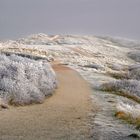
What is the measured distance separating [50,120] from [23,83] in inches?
247

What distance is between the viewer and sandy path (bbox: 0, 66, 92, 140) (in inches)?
583

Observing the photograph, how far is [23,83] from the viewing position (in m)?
23.1

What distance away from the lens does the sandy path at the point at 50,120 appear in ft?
48.5

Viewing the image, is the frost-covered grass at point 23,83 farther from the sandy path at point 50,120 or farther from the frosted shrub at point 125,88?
the frosted shrub at point 125,88

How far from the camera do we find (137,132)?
1596 centimetres

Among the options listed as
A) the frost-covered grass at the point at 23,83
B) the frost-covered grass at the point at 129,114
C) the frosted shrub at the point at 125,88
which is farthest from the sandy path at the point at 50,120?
the frosted shrub at the point at 125,88

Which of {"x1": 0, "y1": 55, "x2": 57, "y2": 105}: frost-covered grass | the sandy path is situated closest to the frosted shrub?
{"x1": 0, "y1": 55, "x2": 57, "y2": 105}: frost-covered grass

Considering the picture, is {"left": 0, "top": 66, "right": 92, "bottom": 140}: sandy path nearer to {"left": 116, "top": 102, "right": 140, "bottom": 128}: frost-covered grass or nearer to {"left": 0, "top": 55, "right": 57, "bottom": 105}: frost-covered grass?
{"left": 0, "top": 55, "right": 57, "bottom": 105}: frost-covered grass

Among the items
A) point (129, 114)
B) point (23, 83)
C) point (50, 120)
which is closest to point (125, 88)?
point (23, 83)

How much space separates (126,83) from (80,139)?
17.1 m

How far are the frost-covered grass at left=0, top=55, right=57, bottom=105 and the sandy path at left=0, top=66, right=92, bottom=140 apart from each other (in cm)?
72

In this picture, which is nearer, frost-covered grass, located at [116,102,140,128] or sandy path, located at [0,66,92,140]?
sandy path, located at [0,66,92,140]

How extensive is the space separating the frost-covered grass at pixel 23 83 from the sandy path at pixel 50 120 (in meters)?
0.72

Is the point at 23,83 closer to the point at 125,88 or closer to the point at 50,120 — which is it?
the point at 50,120
